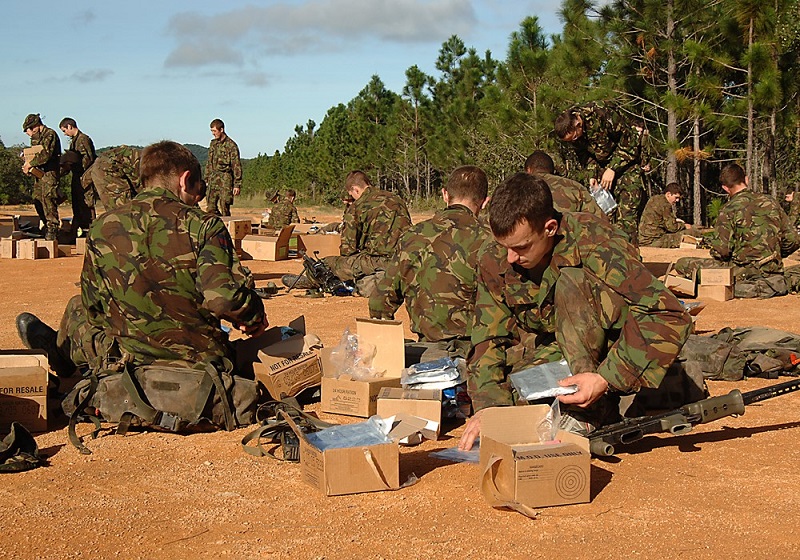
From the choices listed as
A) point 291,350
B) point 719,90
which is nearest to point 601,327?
point 291,350

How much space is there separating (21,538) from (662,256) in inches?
563

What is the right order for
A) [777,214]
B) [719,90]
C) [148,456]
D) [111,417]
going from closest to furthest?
[148,456], [111,417], [777,214], [719,90]

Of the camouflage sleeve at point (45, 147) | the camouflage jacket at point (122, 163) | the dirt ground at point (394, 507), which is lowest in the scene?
the dirt ground at point (394, 507)

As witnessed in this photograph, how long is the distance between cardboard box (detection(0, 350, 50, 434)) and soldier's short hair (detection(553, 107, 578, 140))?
260 inches

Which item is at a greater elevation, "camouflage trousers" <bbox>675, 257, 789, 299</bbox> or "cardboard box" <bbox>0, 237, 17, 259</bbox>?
"cardboard box" <bbox>0, 237, 17, 259</bbox>

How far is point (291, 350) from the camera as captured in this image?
19.6 feet

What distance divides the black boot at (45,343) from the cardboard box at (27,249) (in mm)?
10860

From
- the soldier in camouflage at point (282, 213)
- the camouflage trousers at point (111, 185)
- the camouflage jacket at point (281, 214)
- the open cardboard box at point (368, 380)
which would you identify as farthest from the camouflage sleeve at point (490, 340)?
the camouflage jacket at point (281, 214)

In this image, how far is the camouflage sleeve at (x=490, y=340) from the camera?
15.5 ft

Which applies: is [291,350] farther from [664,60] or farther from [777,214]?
[664,60]

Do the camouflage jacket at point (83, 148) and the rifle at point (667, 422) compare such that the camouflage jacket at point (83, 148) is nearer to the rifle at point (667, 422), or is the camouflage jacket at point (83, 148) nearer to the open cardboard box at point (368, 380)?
the open cardboard box at point (368, 380)

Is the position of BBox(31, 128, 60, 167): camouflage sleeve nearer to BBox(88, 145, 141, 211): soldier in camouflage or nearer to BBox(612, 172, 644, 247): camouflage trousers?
BBox(88, 145, 141, 211): soldier in camouflage

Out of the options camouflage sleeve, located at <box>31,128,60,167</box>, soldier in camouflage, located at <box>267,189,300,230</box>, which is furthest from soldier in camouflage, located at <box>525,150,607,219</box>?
soldier in camouflage, located at <box>267,189,300,230</box>

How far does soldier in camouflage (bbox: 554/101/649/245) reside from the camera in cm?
1062
